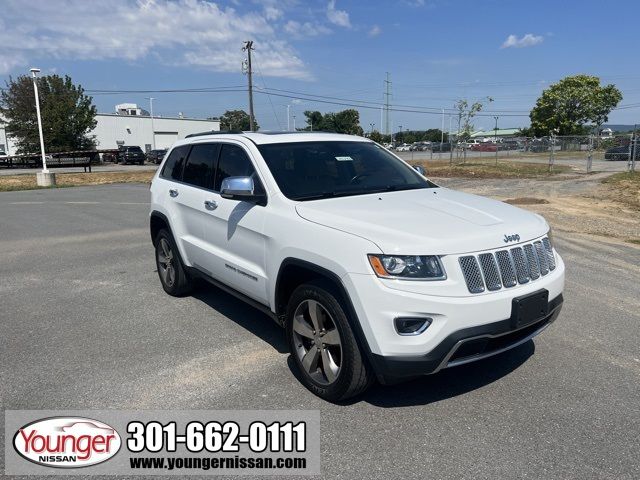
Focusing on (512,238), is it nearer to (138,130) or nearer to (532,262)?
(532,262)

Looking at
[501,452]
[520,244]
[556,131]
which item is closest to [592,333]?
[520,244]

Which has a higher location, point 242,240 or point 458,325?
point 242,240

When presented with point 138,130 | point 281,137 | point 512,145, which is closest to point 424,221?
point 281,137

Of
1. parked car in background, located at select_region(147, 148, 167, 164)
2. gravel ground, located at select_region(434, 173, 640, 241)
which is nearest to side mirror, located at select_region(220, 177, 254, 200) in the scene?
gravel ground, located at select_region(434, 173, 640, 241)

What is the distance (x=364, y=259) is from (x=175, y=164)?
3.43 metres

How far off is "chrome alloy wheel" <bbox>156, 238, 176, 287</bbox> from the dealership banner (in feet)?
8.24

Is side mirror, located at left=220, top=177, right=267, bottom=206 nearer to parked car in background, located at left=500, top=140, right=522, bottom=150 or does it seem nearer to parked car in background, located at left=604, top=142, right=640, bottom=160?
parked car in background, located at left=604, top=142, right=640, bottom=160

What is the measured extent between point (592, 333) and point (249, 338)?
307 centimetres

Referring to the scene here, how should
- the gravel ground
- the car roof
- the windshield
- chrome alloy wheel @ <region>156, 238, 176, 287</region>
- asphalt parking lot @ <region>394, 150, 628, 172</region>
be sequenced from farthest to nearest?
asphalt parking lot @ <region>394, 150, 628, 172</region>, the gravel ground, chrome alloy wheel @ <region>156, 238, 176, 287</region>, the car roof, the windshield

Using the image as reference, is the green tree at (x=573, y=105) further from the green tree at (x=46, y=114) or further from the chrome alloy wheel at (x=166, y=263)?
the chrome alloy wheel at (x=166, y=263)

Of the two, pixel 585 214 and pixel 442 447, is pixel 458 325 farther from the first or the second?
pixel 585 214

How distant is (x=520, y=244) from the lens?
11.0 feet

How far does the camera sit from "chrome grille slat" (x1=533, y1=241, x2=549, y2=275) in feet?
11.5

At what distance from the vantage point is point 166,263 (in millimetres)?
5910
